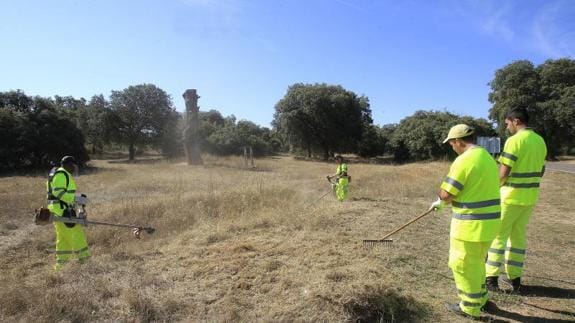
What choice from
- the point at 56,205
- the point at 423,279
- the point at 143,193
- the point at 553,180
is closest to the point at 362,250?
the point at 423,279

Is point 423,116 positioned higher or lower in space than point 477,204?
higher

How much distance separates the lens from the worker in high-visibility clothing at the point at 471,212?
12.4 ft

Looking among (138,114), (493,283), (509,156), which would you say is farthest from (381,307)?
(138,114)

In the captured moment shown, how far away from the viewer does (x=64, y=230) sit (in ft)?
21.1

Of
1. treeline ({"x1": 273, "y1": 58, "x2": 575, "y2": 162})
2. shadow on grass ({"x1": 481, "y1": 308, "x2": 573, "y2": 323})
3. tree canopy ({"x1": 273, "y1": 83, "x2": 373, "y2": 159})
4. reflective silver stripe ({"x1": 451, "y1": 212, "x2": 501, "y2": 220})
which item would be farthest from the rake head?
tree canopy ({"x1": 273, "y1": 83, "x2": 373, "y2": 159})

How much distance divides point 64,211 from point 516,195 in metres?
6.61

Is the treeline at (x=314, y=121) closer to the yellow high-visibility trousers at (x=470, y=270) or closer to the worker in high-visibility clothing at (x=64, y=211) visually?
the worker in high-visibility clothing at (x=64, y=211)

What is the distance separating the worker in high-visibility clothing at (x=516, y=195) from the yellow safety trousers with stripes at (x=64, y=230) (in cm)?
606

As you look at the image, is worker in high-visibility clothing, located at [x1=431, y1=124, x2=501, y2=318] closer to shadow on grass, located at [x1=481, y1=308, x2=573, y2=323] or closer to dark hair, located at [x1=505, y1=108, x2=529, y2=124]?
shadow on grass, located at [x1=481, y1=308, x2=573, y2=323]

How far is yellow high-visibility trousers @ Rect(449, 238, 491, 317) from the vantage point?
3.82m

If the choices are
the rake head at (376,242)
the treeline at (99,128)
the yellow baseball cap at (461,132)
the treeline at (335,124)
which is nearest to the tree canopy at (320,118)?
the treeline at (335,124)

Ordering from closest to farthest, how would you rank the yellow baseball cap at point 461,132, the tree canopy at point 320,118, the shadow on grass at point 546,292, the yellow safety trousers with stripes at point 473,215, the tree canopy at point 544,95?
the yellow safety trousers with stripes at point 473,215 < the yellow baseball cap at point 461,132 < the shadow on grass at point 546,292 < the tree canopy at point 544,95 < the tree canopy at point 320,118

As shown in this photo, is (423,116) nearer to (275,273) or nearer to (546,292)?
Answer: (546,292)

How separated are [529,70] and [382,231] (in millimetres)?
36933
